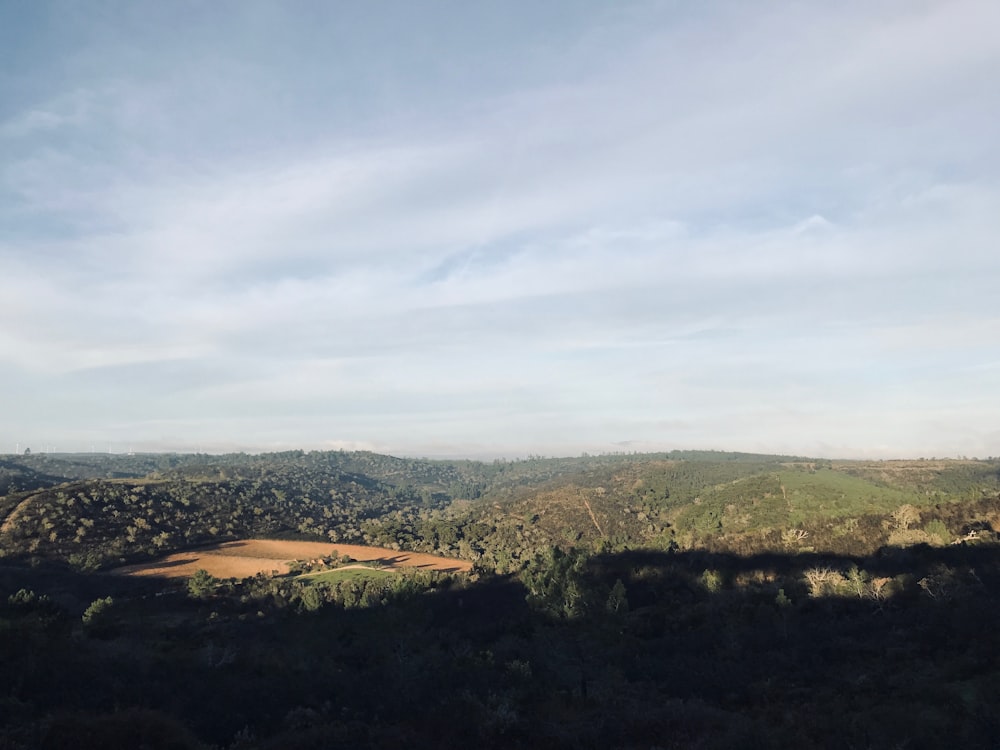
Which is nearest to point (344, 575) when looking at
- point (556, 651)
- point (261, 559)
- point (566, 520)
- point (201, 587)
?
point (201, 587)

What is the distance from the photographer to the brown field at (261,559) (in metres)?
104

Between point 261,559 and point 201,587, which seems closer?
point 201,587

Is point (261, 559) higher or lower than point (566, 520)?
lower

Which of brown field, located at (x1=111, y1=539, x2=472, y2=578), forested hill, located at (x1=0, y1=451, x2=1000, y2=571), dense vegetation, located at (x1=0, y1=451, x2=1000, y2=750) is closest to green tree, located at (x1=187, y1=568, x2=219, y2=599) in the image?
dense vegetation, located at (x1=0, y1=451, x2=1000, y2=750)

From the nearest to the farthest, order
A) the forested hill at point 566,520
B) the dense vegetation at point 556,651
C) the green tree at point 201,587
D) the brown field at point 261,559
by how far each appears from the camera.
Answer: the dense vegetation at point 556,651
the green tree at point 201,587
the forested hill at point 566,520
the brown field at point 261,559

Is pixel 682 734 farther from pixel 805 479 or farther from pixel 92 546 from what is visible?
pixel 805 479

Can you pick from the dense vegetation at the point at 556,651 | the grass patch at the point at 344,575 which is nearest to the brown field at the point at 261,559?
the grass patch at the point at 344,575

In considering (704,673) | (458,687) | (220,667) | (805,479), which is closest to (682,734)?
(458,687)

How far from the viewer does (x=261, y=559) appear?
121 m

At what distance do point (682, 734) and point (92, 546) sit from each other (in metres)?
121

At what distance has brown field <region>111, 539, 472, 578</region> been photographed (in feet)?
341

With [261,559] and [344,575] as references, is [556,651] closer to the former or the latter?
[344,575]

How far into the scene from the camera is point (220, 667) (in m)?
33.5

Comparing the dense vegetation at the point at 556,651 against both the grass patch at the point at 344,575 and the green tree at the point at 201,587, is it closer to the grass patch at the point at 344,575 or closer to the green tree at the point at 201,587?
the green tree at the point at 201,587
